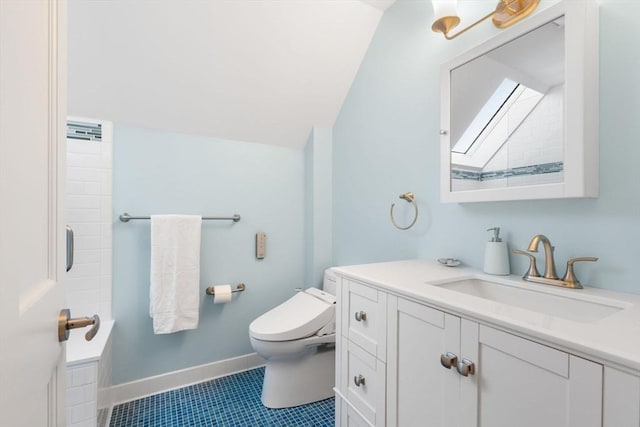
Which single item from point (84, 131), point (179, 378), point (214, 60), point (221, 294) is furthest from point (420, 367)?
point (84, 131)

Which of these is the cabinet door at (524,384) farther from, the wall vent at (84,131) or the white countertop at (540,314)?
the wall vent at (84,131)

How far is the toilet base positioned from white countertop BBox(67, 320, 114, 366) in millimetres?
862

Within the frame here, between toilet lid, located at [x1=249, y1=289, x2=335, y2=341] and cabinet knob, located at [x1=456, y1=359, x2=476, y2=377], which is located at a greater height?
cabinet knob, located at [x1=456, y1=359, x2=476, y2=377]

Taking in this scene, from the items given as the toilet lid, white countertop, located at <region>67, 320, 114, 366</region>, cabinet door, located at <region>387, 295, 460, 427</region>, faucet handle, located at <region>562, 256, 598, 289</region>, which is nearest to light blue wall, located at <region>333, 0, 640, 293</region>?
faucet handle, located at <region>562, 256, 598, 289</region>

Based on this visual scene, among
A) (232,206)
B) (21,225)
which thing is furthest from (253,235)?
(21,225)

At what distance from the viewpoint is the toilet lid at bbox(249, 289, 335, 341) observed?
1613 millimetres

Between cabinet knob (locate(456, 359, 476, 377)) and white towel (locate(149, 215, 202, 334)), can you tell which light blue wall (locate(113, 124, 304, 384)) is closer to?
white towel (locate(149, 215, 202, 334))

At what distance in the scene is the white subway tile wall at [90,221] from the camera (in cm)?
166

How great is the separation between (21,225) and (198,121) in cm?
174

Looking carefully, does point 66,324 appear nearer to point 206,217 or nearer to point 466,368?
point 466,368

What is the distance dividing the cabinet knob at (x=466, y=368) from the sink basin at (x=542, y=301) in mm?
337

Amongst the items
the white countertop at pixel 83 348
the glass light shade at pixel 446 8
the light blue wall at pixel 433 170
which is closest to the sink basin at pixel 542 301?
the light blue wall at pixel 433 170

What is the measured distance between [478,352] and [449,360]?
9cm

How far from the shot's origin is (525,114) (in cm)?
104
